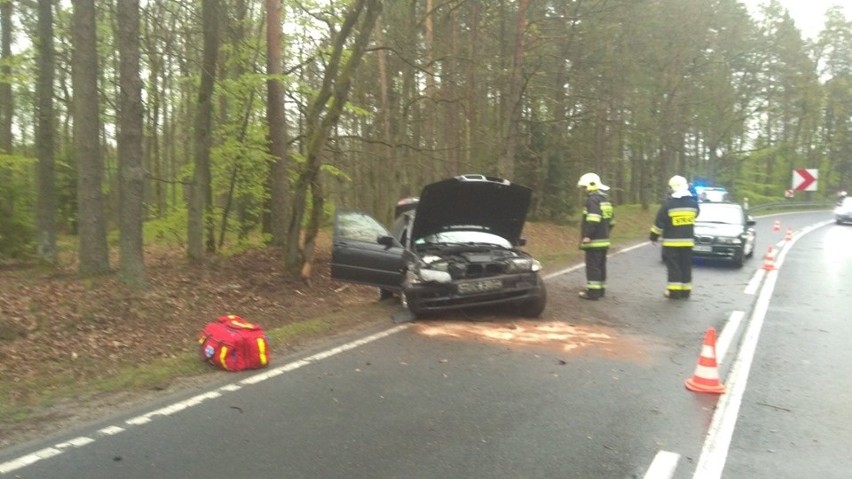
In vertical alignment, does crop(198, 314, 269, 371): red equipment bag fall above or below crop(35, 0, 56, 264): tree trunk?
below

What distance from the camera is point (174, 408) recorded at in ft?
18.0

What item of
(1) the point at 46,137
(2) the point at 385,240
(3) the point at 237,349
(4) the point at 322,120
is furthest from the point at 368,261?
(1) the point at 46,137

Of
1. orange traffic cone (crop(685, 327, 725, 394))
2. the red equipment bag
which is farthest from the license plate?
orange traffic cone (crop(685, 327, 725, 394))

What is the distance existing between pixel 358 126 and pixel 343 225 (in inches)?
487

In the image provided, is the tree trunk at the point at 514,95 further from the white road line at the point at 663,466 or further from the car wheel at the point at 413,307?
the white road line at the point at 663,466

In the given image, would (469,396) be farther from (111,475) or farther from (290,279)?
(290,279)

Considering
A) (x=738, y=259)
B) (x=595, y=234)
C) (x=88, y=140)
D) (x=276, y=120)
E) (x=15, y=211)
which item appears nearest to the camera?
(x=88, y=140)

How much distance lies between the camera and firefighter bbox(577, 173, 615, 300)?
1110cm

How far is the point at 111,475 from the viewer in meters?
4.16

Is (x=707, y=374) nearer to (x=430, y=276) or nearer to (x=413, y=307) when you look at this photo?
(x=430, y=276)

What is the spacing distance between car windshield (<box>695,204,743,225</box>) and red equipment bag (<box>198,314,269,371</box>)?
1308 cm

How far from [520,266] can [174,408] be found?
5094 millimetres

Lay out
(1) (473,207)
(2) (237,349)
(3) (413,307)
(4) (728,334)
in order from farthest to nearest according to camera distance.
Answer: (1) (473,207)
(3) (413,307)
(4) (728,334)
(2) (237,349)

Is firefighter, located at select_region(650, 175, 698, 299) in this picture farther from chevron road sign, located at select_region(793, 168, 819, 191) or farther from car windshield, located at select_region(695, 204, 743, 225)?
chevron road sign, located at select_region(793, 168, 819, 191)
